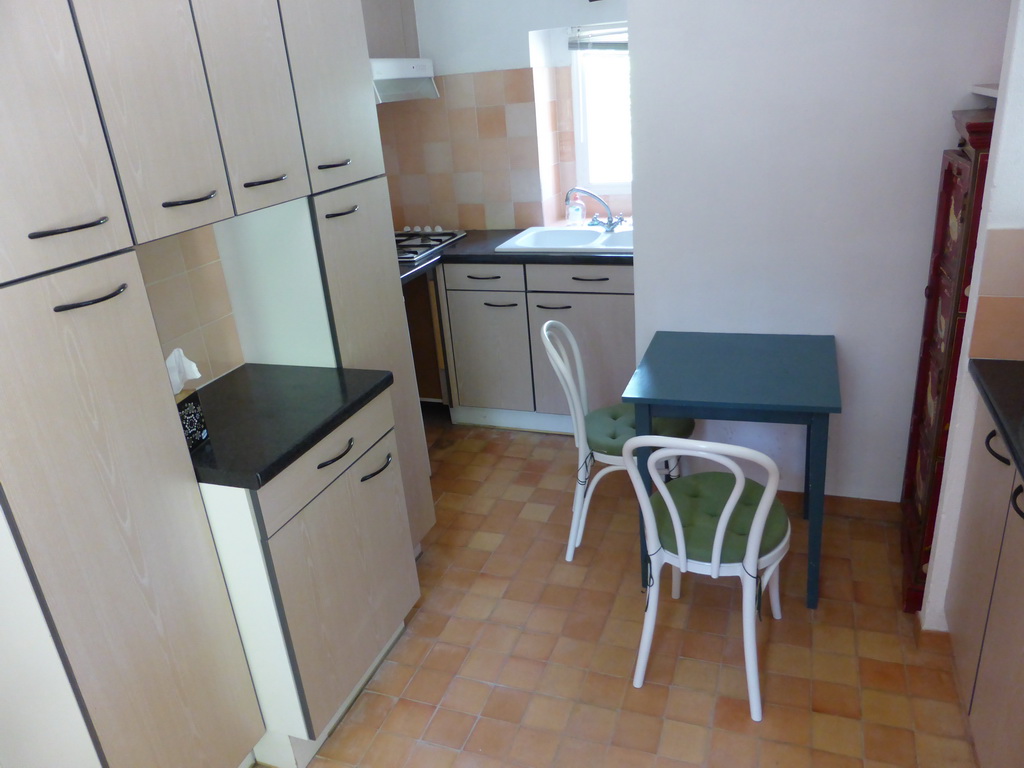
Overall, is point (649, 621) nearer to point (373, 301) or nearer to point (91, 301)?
point (373, 301)

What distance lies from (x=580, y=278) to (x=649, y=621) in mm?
1597

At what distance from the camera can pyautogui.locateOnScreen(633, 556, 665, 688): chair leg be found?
2.01m

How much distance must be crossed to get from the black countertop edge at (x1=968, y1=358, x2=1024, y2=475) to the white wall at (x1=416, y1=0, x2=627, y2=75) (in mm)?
2364

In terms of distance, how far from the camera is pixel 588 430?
2631 mm

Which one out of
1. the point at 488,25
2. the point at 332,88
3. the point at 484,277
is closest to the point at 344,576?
the point at 332,88

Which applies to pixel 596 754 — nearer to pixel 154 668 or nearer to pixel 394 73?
pixel 154 668

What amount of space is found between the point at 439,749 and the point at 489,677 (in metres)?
0.27

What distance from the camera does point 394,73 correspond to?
3.11 m

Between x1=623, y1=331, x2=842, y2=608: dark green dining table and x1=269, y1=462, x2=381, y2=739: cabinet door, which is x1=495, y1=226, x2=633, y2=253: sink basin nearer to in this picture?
x1=623, y1=331, x2=842, y2=608: dark green dining table

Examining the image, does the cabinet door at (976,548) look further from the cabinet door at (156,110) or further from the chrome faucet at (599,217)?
the chrome faucet at (599,217)

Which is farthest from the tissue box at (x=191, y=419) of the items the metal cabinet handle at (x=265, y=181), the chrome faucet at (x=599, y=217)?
the chrome faucet at (x=599, y=217)

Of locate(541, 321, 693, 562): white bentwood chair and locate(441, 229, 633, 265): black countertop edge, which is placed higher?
locate(441, 229, 633, 265): black countertop edge

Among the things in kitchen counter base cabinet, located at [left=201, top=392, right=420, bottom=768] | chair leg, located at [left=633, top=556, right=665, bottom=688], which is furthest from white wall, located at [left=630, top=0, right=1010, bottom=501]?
kitchen counter base cabinet, located at [left=201, top=392, right=420, bottom=768]

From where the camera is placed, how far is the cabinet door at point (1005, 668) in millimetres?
1416
